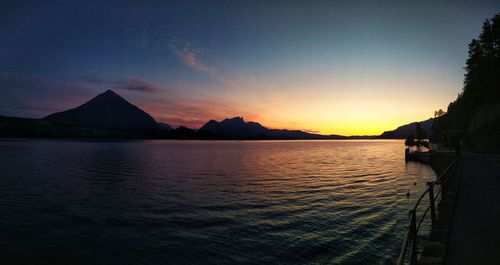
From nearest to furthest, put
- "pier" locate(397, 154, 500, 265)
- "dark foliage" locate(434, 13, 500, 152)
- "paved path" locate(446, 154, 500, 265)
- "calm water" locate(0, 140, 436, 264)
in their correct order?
1. "pier" locate(397, 154, 500, 265)
2. "paved path" locate(446, 154, 500, 265)
3. "calm water" locate(0, 140, 436, 264)
4. "dark foliage" locate(434, 13, 500, 152)

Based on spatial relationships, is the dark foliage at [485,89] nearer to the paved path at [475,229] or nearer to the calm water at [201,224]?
the calm water at [201,224]

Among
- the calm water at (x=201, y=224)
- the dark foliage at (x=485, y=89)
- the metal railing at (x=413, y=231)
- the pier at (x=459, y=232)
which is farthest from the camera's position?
the dark foliage at (x=485, y=89)

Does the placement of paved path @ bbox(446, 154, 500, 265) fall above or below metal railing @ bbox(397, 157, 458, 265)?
below

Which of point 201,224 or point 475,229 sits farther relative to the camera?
point 201,224

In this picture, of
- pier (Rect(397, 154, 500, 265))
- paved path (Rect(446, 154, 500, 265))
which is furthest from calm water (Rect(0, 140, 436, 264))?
paved path (Rect(446, 154, 500, 265))

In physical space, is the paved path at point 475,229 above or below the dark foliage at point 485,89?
below

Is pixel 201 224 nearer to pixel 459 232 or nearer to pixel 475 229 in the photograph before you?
pixel 459 232

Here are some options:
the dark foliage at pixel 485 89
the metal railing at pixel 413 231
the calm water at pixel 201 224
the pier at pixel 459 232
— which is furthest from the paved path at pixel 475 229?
the dark foliage at pixel 485 89

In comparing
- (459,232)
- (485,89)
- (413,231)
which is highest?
(485,89)

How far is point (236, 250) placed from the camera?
13422 mm

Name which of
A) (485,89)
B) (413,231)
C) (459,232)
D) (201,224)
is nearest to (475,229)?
(459,232)

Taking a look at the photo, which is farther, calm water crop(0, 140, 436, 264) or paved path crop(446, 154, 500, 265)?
calm water crop(0, 140, 436, 264)

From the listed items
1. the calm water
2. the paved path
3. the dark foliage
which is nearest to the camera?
the paved path

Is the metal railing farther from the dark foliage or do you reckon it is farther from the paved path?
the dark foliage
